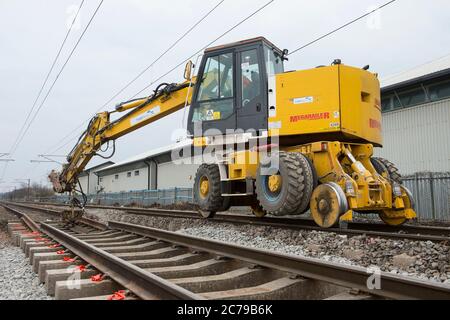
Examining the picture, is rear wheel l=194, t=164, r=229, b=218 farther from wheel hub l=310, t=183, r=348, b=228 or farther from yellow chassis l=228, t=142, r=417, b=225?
wheel hub l=310, t=183, r=348, b=228

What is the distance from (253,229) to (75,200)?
5.58 m

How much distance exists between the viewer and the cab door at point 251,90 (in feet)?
27.4

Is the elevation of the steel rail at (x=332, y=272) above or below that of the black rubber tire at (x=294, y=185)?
below

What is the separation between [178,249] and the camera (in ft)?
18.7

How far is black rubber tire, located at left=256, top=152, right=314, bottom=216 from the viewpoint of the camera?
7207 mm

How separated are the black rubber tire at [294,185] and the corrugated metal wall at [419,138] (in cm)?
995

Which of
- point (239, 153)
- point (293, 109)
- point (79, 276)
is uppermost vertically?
point (293, 109)

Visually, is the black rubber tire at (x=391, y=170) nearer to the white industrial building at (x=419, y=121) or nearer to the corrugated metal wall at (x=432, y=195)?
the corrugated metal wall at (x=432, y=195)

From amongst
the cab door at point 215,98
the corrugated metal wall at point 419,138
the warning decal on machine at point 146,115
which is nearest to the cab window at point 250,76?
the cab door at point 215,98

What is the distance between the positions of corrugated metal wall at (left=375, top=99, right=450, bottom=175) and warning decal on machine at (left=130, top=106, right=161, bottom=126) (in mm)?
10922

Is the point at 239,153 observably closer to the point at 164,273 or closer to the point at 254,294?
the point at 164,273

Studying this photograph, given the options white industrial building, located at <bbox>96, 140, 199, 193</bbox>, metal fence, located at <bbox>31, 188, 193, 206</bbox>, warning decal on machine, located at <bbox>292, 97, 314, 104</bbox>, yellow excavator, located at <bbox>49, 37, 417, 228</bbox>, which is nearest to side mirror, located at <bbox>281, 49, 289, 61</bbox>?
yellow excavator, located at <bbox>49, 37, 417, 228</bbox>

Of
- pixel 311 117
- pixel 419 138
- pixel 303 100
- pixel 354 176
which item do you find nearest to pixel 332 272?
pixel 354 176
